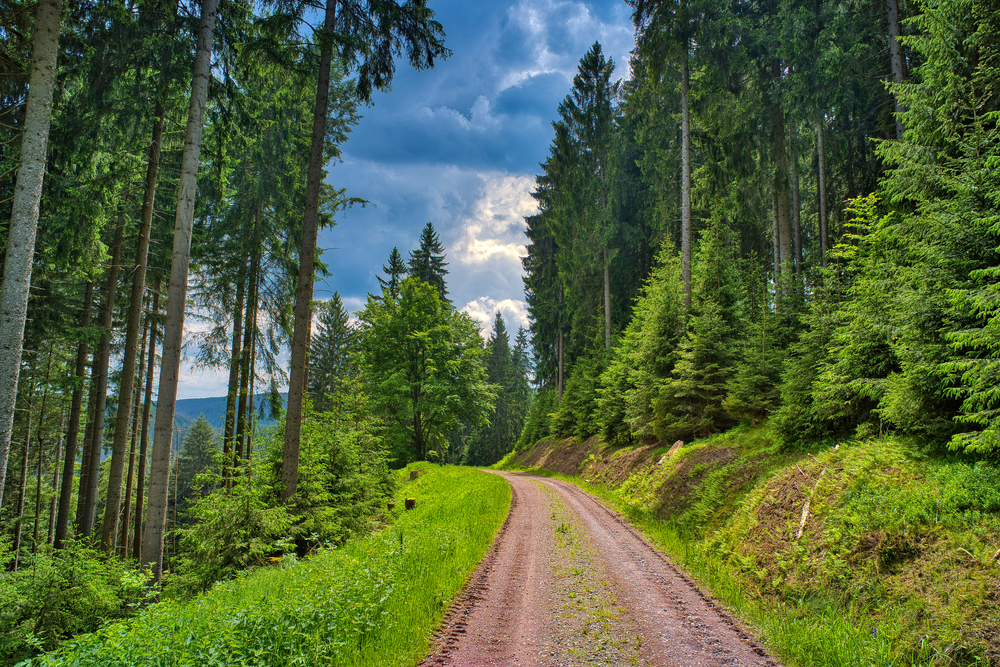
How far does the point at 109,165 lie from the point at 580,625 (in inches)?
565

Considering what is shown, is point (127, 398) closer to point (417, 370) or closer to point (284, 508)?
point (284, 508)

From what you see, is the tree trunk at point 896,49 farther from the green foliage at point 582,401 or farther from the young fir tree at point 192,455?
the young fir tree at point 192,455

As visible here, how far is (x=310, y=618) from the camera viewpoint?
14.8 feet

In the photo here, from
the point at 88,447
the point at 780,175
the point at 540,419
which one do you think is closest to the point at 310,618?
the point at 88,447

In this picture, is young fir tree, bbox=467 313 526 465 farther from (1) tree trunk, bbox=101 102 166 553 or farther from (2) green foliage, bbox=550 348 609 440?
(1) tree trunk, bbox=101 102 166 553

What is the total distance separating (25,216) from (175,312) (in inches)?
94.7

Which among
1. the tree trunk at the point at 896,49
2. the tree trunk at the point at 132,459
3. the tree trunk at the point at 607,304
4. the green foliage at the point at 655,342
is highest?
the tree trunk at the point at 896,49

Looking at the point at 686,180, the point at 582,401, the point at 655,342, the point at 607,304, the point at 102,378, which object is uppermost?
the point at 686,180

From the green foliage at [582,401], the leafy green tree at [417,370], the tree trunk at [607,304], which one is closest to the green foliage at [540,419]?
the green foliage at [582,401]

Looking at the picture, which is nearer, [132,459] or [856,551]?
[856,551]

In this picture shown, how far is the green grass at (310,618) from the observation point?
12.3 ft

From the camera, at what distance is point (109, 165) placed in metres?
11.0

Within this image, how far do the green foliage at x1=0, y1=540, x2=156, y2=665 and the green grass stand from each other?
67.3 inches

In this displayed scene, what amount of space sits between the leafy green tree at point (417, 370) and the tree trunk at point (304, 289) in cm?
1366
